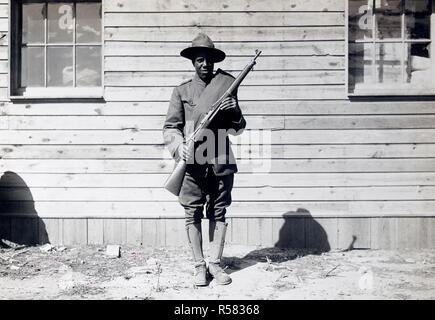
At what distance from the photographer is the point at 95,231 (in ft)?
20.1

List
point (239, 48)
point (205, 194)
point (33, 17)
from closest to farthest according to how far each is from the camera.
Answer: point (205, 194)
point (239, 48)
point (33, 17)

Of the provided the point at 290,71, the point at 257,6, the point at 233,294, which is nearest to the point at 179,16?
the point at 257,6

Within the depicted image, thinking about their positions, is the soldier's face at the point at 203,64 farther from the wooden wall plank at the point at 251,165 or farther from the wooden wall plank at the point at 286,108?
the wooden wall plank at the point at 251,165

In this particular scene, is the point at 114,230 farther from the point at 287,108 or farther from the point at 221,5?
the point at 221,5

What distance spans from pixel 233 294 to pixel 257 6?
11.9ft

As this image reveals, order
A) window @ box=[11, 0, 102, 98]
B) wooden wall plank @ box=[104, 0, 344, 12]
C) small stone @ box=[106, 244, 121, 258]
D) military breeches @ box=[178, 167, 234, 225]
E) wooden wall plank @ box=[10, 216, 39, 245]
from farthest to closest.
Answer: window @ box=[11, 0, 102, 98] < wooden wall plank @ box=[10, 216, 39, 245] < wooden wall plank @ box=[104, 0, 344, 12] < small stone @ box=[106, 244, 121, 258] < military breeches @ box=[178, 167, 234, 225]

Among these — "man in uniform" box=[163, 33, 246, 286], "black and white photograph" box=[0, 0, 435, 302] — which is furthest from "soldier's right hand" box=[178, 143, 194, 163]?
"black and white photograph" box=[0, 0, 435, 302]

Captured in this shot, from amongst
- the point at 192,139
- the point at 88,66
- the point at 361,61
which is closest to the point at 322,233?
the point at 361,61

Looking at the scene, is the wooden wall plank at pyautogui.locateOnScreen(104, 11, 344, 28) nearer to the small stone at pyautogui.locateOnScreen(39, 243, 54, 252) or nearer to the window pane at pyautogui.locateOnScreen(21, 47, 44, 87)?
the window pane at pyautogui.locateOnScreen(21, 47, 44, 87)

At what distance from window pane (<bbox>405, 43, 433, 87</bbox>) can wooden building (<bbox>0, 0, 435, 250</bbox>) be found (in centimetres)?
7

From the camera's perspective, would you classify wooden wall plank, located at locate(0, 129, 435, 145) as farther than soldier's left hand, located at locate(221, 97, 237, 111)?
Yes

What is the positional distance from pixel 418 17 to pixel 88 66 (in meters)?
4.40

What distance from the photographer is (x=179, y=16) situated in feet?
19.7

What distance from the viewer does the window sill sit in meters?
6.04
